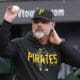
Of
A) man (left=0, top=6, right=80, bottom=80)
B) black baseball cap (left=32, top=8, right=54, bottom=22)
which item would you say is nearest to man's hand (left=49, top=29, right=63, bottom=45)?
man (left=0, top=6, right=80, bottom=80)

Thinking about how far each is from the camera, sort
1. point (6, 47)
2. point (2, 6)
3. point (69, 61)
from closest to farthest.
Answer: point (6, 47) → point (69, 61) → point (2, 6)

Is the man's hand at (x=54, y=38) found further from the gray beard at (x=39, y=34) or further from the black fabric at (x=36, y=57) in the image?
the gray beard at (x=39, y=34)

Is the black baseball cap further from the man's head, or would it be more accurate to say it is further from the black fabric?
the black fabric

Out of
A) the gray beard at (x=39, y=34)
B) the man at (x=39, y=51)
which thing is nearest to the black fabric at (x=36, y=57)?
the man at (x=39, y=51)

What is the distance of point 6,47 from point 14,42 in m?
0.16

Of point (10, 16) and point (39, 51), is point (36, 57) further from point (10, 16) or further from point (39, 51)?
point (10, 16)

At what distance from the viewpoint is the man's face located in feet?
12.6

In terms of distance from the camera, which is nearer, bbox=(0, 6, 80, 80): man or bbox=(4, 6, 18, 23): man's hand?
bbox=(4, 6, 18, 23): man's hand

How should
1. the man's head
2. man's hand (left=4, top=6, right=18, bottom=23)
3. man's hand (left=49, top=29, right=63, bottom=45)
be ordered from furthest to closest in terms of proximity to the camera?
man's hand (left=49, top=29, right=63, bottom=45) → the man's head → man's hand (left=4, top=6, right=18, bottom=23)

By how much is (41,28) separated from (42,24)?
2.1 inches

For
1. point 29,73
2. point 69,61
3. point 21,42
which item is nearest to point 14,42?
point 21,42

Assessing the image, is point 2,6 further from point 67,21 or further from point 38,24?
point 38,24

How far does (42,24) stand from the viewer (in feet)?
12.8

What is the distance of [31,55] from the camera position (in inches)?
155
